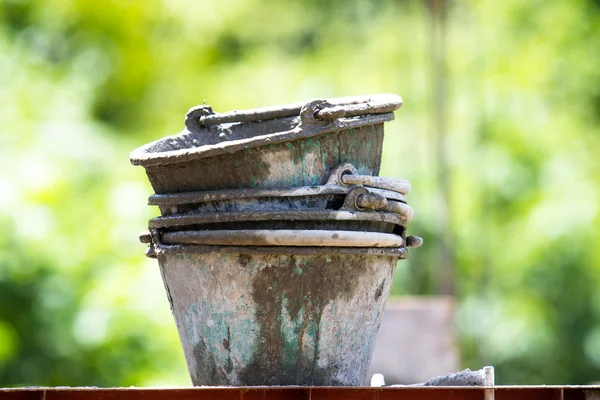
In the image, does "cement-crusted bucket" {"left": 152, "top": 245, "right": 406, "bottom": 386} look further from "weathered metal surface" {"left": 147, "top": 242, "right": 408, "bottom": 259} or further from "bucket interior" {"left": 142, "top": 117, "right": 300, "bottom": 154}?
"bucket interior" {"left": 142, "top": 117, "right": 300, "bottom": 154}

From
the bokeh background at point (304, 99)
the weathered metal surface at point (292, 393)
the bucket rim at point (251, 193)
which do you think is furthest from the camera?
the bokeh background at point (304, 99)

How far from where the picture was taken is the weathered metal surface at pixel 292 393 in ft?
11.7

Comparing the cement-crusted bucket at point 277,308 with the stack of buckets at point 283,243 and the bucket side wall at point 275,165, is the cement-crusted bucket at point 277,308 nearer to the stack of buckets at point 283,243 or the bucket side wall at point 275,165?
the stack of buckets at point 283,243

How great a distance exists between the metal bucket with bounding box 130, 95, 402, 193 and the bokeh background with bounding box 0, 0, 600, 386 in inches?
332

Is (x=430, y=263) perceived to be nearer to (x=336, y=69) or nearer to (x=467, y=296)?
(x=467, y=296)

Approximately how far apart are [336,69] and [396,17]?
1.97 m

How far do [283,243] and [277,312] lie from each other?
0.87ft

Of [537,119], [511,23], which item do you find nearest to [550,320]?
[537,119]

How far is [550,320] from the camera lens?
54.9 ft

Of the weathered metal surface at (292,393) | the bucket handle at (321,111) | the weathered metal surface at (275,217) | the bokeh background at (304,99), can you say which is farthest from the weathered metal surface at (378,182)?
the bokeh background at (304,99)

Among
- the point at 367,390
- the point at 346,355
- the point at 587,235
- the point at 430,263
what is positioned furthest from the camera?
the point at 430,263

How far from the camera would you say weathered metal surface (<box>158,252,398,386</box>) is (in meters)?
3.72

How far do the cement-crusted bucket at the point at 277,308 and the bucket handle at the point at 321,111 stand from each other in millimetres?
486

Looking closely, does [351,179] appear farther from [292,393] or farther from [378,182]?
[292,393]
